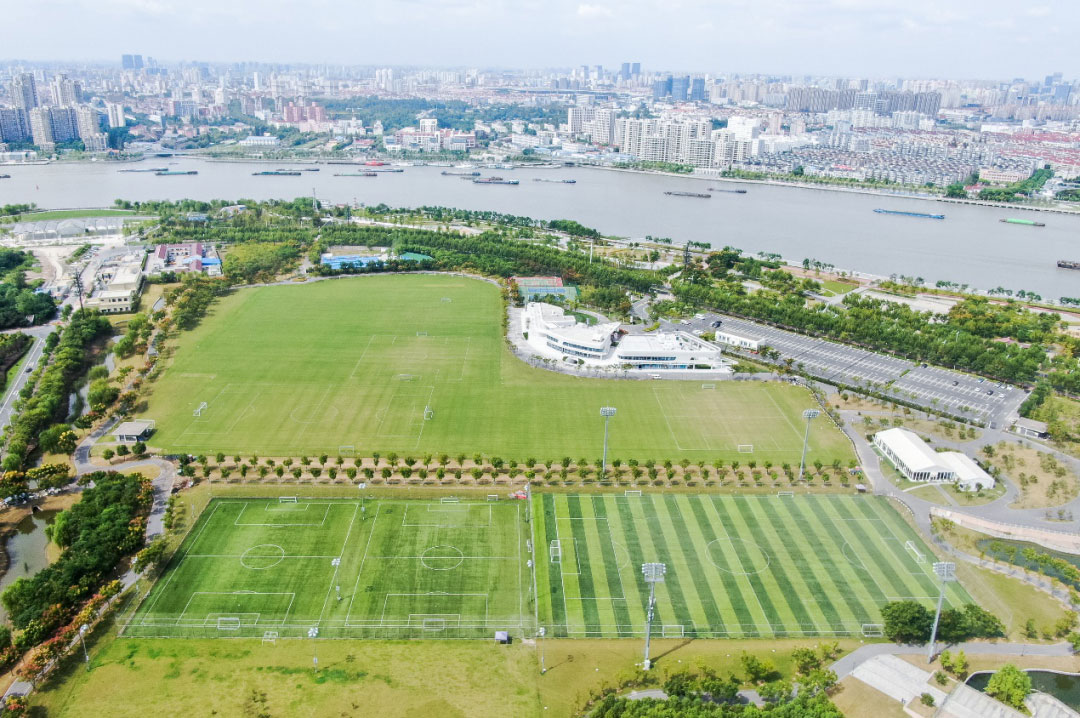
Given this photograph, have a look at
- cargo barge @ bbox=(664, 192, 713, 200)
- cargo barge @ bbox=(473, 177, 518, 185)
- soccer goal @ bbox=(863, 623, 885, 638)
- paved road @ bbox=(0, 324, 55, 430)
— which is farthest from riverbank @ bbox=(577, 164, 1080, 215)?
soccer goal @ bbox=(863, 623, 885, 638)

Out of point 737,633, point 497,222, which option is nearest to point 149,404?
point 737,633

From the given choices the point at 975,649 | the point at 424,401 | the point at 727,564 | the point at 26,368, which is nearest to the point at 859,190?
the point at 424,401

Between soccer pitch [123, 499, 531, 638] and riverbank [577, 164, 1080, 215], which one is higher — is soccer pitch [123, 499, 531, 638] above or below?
below

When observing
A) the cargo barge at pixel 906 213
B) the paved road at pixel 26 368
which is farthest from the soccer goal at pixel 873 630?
the cargo barge at pixel 906 213

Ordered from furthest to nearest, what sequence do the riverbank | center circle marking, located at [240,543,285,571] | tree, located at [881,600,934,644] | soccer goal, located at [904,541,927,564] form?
1. the riverbank
2. soccer goal, located at [904,541,927,564]
3. center circle marking, located at [240,543,285,571]
4. tree, located at [881,600,934,644]

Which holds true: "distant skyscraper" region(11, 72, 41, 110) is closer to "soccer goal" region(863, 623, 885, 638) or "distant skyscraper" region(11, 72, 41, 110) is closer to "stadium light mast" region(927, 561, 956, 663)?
"soccer goal" region(863, 623, 885, 638)

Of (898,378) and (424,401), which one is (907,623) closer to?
(898,378)
